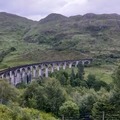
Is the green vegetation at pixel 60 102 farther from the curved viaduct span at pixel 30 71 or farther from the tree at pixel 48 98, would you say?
the curved viaduct span at pixel 30 71

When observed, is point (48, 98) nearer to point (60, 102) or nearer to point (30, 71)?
point (60, 102)

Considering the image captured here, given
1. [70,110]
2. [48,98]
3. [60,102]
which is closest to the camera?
[70,110]

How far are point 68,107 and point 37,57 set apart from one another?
13870 cm

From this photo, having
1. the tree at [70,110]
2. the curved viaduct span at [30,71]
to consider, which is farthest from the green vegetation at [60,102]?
the curved viaduct span at [30,71]

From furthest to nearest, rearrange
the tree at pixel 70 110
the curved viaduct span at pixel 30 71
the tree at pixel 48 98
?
the curved viaduct span at pixel 30 71
the tree at pixel 48 98
the tree at pixel 70 110

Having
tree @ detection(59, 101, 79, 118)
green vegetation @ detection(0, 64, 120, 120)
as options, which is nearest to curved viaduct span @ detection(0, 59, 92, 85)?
green vegetation @ detection(0, 64, 120, 120)

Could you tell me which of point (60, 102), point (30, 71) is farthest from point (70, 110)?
point (30, 71)

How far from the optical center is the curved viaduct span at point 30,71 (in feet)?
378

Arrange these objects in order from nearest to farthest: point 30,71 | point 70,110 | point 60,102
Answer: point 70,110
point 60,102
point 30,71

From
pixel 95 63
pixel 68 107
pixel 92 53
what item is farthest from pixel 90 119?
pixel 92 53

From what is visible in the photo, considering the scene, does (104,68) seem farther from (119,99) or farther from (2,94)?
(119,99)

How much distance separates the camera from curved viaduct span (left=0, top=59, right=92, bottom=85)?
11511cm

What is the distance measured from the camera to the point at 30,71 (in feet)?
453

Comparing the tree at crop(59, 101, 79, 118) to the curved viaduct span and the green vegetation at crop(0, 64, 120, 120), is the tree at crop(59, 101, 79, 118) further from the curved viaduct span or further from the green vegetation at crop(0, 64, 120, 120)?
the curved viaduct span
